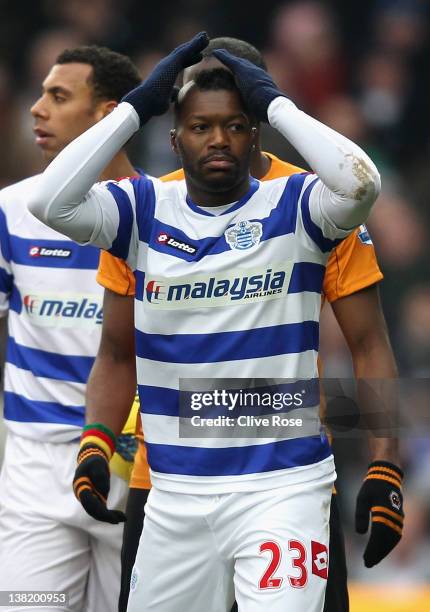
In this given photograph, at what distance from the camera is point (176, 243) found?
14.2 feet

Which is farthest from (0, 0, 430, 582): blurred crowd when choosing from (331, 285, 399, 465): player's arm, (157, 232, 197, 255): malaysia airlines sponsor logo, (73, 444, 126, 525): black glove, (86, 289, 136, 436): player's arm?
(157, 232, 197, 255): malaysia airlines sponsor logo

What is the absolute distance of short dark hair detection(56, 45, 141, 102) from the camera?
588cm

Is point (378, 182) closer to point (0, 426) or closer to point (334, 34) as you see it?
point (0, 426)

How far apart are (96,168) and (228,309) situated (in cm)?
59

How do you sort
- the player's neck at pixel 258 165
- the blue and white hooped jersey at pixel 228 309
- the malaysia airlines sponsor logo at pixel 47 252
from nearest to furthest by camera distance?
the blue and white hooped jersey at pixel 228 309
the player's neck at pixel 258 165
the malaysia airlines sponsor logo at pixel 47 252

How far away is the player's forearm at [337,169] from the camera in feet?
13.3

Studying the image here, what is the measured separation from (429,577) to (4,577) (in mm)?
3405

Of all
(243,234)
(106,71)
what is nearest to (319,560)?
(243,234)

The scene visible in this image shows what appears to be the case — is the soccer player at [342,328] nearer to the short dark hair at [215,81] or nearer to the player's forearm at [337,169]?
the short dark hair at [215,81]

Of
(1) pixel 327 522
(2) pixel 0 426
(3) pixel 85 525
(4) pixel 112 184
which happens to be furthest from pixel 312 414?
(2) pixel 0 426

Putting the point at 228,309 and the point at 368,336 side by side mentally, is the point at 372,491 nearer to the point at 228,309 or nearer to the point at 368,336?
the point at 368,336

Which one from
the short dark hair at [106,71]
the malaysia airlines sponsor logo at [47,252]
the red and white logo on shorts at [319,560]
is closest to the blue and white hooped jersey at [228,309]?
the red and white logo on shorts at [319,560]

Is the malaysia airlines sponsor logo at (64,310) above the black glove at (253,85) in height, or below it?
below

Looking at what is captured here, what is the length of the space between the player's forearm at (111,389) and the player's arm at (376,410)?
0.77 m
